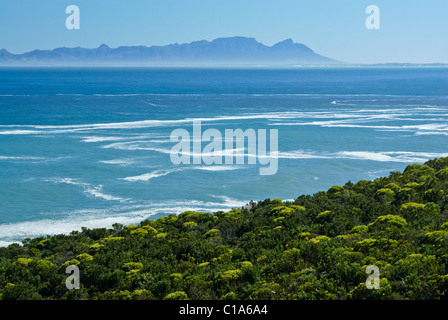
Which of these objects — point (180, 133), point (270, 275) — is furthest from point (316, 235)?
point (180, 133)

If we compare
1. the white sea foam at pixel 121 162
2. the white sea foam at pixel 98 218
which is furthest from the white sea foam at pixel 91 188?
the white sea foam at pixel 121 162

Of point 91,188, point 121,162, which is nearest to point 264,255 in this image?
point 91,188

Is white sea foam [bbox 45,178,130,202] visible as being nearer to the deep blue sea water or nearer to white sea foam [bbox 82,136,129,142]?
the deep blue sea water

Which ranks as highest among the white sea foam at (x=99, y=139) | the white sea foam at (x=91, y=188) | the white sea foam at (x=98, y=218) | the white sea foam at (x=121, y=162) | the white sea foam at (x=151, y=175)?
the white sea foam at (x=99, y=139)

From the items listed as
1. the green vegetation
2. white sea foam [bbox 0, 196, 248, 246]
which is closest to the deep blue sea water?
white sea foam [bbox 0, 196, 248, 246]

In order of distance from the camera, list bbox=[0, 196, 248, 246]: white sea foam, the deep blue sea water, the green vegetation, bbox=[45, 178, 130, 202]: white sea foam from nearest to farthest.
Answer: the green vegetation, bbox=[0, 196, 248, 246]: white sea foam, the deep blue sea water, bbox=[45, 178, 130, 202]: white sea foam

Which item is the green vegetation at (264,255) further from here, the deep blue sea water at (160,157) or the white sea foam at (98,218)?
the deep blue sea water at (160,157)

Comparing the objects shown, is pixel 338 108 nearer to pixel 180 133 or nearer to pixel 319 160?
pixel 180 133

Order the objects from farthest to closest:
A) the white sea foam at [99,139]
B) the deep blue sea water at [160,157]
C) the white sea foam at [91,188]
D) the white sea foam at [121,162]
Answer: the white sea foam at [99,139] → the white sea foam at [121,162] → the white sea foam at [91,188] → the deep blue sea water at [160,157]
